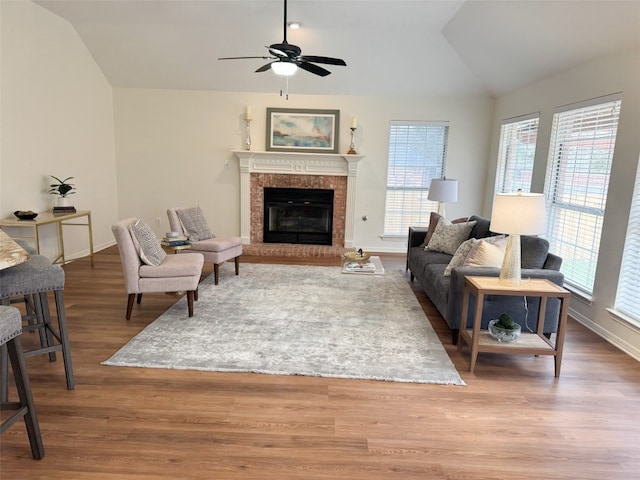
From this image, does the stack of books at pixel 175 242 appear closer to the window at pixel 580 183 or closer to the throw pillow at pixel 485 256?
the throw pillow at pixel 485 256

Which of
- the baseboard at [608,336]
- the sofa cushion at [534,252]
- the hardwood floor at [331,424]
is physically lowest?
the hardwood floor at [331,424]

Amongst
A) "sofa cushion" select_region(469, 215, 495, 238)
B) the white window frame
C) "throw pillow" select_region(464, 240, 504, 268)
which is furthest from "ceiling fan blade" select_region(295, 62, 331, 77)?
the white window frame

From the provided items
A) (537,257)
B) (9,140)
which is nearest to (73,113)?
(9,140)

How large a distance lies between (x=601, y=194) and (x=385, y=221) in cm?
340

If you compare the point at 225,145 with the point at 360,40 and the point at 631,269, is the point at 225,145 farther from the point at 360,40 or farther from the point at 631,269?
the point at 631,269

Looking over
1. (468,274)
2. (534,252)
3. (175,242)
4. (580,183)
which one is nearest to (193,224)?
(175,242)

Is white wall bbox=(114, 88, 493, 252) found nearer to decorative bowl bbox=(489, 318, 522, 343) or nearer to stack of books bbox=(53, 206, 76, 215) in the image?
stack of books bbox=(53, 206, 76, 215)

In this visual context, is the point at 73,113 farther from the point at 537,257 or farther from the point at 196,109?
the point at 537,257

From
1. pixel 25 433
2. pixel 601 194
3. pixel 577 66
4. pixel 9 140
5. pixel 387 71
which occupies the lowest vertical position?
pixel 25 433

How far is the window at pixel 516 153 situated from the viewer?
510cm

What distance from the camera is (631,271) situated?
332cm

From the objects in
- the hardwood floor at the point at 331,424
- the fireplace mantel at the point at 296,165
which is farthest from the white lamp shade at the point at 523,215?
the fireplace mantel at the point at 296,165

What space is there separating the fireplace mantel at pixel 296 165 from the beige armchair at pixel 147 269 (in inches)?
116

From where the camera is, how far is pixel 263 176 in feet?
21.4
